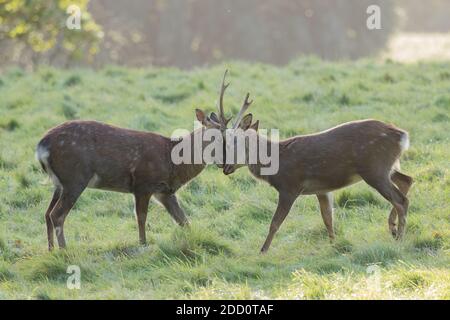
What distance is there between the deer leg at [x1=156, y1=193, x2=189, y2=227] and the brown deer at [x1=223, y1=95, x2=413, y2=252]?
980mm

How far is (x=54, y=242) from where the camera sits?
8.95 metres

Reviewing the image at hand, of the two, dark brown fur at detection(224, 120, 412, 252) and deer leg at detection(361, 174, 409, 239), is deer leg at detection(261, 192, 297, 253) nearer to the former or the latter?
dark brown fur at detection(224, 120, 412, 252)

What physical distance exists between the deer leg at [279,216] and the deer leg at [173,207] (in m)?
1.02

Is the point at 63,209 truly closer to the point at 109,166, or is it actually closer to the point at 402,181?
the point at 109,166

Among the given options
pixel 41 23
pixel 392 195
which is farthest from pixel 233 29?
pixel 392 195

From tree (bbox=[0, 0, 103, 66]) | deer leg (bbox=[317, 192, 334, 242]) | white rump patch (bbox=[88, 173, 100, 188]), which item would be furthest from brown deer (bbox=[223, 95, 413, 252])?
tree (bbox=[0, 0, 103, 66])

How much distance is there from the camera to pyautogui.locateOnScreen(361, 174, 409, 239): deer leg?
8.31 meters

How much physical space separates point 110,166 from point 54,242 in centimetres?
101

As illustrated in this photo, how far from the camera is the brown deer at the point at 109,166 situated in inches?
340

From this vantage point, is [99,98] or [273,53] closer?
[99,98]

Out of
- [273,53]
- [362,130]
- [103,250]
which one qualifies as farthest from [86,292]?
[273,53]

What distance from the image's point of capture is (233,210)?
9773 millimetres

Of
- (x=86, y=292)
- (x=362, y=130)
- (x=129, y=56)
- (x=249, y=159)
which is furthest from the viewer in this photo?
(x=129, y=56)
